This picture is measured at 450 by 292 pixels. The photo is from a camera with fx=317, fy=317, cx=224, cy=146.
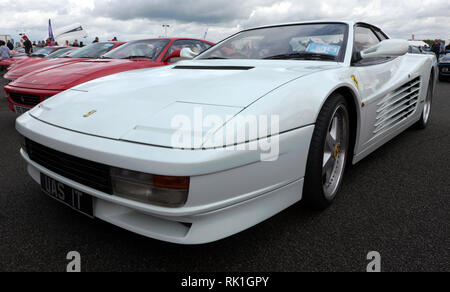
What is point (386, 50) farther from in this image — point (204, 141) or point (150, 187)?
point (150, 187)

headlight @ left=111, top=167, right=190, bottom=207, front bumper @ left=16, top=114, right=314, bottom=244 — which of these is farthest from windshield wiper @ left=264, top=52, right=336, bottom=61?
headlight @ left=111, top=167, right=190, bottom=207

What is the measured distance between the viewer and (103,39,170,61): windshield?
13.6ft

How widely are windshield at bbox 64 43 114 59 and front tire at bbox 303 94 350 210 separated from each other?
449 centimetres

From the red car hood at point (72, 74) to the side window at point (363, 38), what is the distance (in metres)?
2.41

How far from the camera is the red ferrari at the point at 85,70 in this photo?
3246mm

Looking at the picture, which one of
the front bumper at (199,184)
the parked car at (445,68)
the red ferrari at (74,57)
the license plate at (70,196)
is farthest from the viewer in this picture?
the parked car at (445,68)

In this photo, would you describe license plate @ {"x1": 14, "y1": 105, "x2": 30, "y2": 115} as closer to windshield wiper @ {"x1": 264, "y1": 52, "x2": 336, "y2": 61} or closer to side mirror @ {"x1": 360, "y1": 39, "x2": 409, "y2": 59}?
windshield wiper @ {"x1": 264, "y1": 52, "x2": 336, "y2": 61}

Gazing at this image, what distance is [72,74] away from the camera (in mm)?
3404

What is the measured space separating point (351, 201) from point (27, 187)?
212cm
